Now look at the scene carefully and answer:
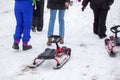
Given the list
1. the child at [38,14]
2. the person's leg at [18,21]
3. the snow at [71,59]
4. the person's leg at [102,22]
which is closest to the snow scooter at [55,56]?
the snow at [71,59]

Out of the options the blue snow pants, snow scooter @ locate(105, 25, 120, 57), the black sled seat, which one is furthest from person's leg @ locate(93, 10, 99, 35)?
the black sled seat

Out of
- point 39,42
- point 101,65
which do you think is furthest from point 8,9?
point 101,65

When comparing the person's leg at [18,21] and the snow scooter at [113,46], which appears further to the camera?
the person's leg at [18,21]

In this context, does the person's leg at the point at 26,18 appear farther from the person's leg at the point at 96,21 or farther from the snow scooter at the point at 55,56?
the person's leg at the point at 96,21

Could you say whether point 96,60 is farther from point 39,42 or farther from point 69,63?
point 39,42

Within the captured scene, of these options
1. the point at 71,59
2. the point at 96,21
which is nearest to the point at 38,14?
the point at 96,21

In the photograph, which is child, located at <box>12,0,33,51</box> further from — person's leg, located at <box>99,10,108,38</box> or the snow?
person's leg, located at <box>99,10,108,38</box>

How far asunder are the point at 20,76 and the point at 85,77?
124cm

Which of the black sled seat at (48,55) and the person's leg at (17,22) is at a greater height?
the person's leg at (17,22)

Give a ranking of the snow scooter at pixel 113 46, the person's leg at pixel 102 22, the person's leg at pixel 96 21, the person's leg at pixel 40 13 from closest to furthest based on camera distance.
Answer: the snow scooter at pixel 113 46 < the person's leg at pixel 102 22 < the person's leg at pixel 96 21 < the person's leg at pixel 40 13

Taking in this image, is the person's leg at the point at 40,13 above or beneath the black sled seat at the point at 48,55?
above

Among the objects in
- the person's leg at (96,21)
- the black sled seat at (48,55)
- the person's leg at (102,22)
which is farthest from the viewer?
the person's leg at (96,21)


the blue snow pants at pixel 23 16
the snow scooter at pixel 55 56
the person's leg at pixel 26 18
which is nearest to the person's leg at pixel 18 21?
the blue snow pants at pixel 23 16

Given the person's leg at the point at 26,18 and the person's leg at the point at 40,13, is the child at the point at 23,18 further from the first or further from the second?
the person's leg at the point at 40,13
